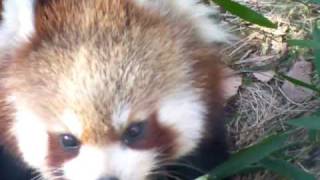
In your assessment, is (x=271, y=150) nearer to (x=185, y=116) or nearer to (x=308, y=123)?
(x=308, y=123)


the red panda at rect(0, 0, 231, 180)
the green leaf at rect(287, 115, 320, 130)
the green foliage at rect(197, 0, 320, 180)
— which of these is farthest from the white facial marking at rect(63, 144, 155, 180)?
the green leaf at rect(287, 115, 320, 130)

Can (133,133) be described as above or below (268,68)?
below

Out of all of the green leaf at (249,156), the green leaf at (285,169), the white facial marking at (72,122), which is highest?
the white facial marking at (72,122)

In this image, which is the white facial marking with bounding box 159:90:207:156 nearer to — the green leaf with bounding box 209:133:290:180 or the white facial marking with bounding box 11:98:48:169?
the green leaf with bounding box 209:133:290:180

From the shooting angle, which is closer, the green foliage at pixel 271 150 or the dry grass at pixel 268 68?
the green foliage at pixel 271 150

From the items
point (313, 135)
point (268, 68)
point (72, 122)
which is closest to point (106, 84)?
point (72, 122)

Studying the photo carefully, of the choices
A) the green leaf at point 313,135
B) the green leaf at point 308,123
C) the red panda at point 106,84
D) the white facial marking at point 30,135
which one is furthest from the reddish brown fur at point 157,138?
the green leaf at point 313,135

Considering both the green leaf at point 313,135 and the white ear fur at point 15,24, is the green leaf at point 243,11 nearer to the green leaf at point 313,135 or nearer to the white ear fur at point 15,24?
the green leaf at point 313,135
